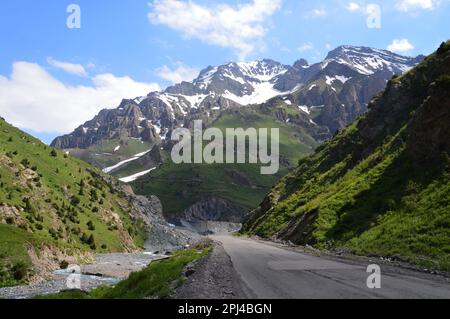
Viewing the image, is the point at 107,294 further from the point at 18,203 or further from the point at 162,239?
the point at 162,239

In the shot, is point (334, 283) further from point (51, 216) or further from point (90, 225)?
point (90, 225)

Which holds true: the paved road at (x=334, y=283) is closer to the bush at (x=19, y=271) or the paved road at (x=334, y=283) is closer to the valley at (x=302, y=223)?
the valley at (x=302, y=223)

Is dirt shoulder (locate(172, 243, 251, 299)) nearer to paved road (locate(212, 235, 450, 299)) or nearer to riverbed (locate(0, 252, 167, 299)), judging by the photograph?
paved road (locate(212, 235, 450, 299))

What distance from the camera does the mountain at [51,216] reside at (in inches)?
2178

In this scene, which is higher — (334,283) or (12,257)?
(334,283)

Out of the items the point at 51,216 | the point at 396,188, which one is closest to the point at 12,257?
the point at 51,216

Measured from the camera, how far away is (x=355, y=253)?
130 feet

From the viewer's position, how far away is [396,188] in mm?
48844

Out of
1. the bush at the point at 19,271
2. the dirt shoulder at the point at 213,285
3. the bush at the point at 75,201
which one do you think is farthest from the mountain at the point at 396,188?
the bush at the point at 75,201

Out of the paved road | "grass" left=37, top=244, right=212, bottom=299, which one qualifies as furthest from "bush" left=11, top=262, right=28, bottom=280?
the paved road

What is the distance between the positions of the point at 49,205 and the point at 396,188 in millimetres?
66221
